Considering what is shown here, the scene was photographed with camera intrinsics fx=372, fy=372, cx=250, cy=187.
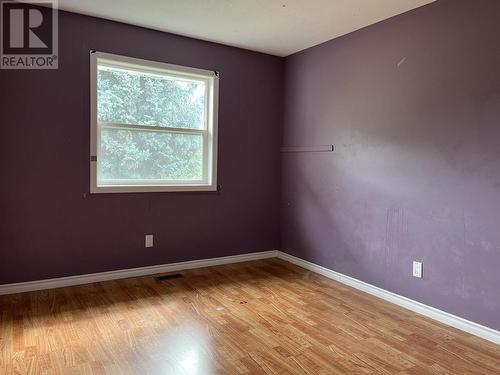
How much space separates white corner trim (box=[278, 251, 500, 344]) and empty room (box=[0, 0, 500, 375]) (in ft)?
0.05

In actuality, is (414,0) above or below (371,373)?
above

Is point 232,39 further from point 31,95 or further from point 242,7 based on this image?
point 31,95

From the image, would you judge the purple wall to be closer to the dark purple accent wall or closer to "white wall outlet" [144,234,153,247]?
the dark purple accent wall

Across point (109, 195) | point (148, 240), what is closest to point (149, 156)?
point (109, 195)

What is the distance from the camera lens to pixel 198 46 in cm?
A: 380

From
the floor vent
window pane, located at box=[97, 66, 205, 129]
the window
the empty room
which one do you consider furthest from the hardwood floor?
window pane, located at box=[97, 66, 205, 129]

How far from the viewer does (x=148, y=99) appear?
143 inches

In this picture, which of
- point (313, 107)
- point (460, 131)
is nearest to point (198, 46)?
point (313, 107)

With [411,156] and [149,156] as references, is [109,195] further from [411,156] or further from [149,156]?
[411,156]

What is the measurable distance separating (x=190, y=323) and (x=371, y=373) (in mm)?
1231

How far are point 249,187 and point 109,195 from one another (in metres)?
1.52

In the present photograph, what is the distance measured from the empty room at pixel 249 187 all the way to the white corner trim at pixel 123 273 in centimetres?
1

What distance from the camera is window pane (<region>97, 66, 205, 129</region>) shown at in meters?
3.43

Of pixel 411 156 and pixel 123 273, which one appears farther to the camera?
pixel 123 273
